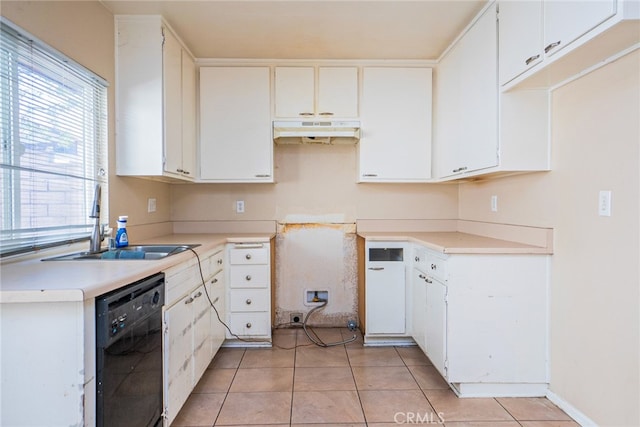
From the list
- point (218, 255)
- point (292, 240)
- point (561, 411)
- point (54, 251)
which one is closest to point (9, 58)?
point (54, 251)

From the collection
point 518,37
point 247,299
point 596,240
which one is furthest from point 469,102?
point 247,299

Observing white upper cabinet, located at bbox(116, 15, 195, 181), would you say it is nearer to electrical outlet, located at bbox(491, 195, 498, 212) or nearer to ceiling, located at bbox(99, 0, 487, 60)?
ceiling, located at bbox(99, 0, 487, 60)

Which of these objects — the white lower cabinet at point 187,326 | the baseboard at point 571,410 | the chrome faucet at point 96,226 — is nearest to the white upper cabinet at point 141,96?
the chrome faucet at point 96,226

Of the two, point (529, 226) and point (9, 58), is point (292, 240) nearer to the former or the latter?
point (529, 226)

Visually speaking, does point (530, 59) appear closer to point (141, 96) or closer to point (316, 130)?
point (316, 130)

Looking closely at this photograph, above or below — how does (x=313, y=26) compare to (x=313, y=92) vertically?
above

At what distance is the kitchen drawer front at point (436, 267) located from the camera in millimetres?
2029

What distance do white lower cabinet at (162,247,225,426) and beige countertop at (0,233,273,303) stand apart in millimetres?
196

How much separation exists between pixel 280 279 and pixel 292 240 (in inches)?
14.9

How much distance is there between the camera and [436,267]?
216 cm

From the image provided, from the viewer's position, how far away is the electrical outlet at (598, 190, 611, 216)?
1585 mm

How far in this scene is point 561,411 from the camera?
1856mm

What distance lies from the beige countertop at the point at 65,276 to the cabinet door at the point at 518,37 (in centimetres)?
199

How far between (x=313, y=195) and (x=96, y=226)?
1.78 meters
